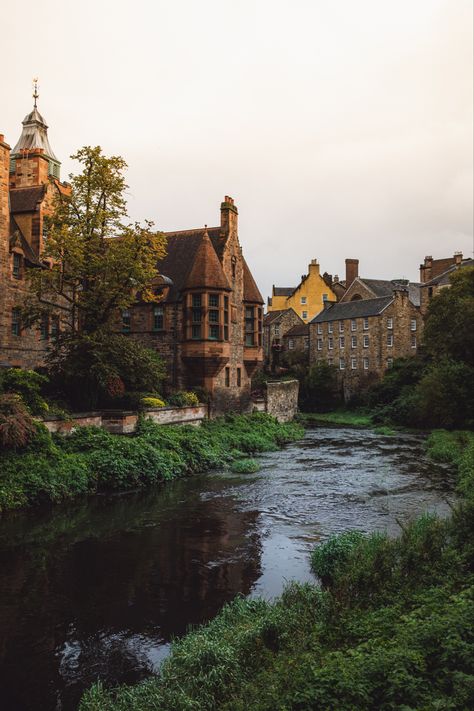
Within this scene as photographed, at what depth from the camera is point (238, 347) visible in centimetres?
3481

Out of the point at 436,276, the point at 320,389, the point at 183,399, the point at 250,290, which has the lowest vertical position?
the point at 320,389

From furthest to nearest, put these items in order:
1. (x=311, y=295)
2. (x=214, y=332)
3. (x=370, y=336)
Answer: (x=311, y=295)
(x=370, y=336)
(x=214, y=332)

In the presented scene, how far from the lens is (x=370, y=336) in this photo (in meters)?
59.3

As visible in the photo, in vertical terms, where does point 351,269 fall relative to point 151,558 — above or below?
above

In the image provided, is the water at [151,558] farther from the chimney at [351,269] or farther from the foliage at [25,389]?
the chimney at [351,269]

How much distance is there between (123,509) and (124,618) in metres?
7.77

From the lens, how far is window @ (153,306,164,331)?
3234cm

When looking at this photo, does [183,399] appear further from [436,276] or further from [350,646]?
[436,276]

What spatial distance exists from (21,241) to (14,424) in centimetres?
1497

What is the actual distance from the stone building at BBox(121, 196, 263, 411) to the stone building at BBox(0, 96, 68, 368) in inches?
233

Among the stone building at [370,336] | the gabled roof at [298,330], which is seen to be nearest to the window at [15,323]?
the stone building at [370,336]

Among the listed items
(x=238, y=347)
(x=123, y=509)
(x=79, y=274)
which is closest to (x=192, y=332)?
(x=238, y=347)

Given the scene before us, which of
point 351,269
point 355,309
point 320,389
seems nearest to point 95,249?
point 320,389

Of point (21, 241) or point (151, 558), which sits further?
point (21, 241)
